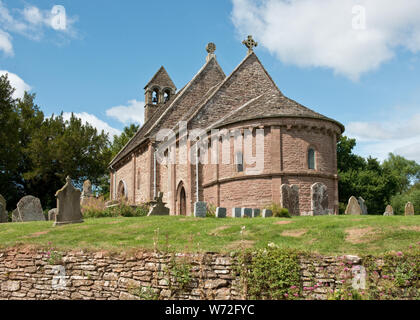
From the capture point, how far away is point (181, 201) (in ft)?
91.5

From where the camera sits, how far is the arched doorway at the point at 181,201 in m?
27.5

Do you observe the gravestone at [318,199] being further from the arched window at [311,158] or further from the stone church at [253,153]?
the arched window at [311,158]

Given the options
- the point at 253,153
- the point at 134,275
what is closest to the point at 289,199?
the point at 253,153

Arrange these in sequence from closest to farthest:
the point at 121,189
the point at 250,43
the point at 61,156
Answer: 1. the point at 250,43
2. the point at 121,189
3. the point at 61,156

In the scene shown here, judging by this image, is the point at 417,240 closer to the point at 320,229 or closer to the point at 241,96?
the point at 320,229

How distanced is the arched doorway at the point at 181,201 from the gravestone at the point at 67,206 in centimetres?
1120

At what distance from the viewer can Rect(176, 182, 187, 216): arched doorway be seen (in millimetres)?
27547

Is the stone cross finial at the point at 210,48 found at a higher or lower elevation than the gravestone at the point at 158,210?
higher

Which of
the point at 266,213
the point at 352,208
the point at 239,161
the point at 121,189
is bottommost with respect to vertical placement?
the point at 266,213

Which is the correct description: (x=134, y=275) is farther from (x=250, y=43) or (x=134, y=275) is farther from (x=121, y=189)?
(x=121, y=189)

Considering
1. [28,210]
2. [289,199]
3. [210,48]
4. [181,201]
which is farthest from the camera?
[210,48]

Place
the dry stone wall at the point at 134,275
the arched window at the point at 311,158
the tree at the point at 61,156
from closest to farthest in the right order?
the dry stone wall at the point at 134,275
the arched window at the point at 311,158
the tree at the point at 61,156

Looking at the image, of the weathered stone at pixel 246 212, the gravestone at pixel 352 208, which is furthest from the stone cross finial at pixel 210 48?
the weathered stone at pixel 246 212

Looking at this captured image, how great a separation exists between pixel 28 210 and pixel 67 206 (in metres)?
6.51
